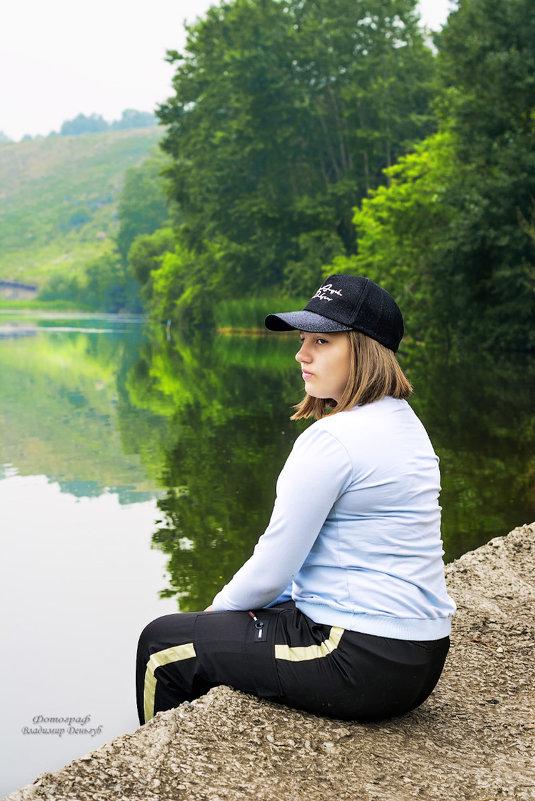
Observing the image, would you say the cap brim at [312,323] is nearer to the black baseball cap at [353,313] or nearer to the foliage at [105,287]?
the black baseball cap at [353,313]

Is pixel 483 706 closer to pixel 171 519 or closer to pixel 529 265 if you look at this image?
pixel 171 519

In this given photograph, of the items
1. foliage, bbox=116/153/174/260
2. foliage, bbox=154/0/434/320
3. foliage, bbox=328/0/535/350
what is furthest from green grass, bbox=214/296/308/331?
foliage, bbox=116/153/174/260

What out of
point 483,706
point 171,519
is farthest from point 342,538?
point 171,519

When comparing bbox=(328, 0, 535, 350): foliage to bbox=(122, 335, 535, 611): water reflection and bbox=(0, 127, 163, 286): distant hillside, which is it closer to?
bbox=(122, 335, 535, 611): water reflection

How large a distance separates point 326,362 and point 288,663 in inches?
35.3

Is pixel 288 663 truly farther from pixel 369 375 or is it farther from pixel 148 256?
pixel 148 256

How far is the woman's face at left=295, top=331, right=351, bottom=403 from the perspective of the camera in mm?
2639

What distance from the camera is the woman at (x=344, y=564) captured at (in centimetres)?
252

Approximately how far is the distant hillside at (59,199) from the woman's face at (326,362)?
121 metres

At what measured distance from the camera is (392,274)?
28844 mm

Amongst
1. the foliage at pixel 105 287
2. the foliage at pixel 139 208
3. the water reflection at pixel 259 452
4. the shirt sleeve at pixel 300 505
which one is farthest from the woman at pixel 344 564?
the foliage at pixel 105 287

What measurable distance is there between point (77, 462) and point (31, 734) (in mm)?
6106

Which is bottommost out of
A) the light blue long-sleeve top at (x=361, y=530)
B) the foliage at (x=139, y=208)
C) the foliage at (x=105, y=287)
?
the foliage at (x=105, y=287)

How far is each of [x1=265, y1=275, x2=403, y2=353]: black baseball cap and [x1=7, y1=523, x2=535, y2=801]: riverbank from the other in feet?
3.81
